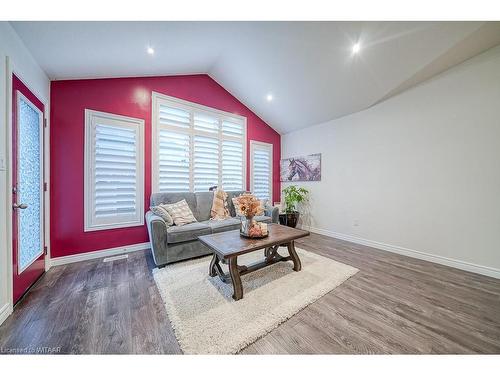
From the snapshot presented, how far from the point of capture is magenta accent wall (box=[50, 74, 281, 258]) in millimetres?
2572

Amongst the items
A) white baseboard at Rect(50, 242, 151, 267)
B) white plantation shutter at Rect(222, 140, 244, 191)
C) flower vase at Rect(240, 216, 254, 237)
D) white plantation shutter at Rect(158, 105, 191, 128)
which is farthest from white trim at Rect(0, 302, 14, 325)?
white plantation shutter at Rect(222, 140, 244, 191)

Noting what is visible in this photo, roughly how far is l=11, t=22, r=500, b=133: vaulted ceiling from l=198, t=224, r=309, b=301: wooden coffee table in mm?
2567

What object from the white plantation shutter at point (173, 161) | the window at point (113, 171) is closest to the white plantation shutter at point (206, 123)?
the white plantation shutter at point (173, 161)

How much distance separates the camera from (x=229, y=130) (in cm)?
426

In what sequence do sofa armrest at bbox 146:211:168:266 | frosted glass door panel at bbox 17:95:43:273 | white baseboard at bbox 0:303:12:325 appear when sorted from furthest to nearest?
1. sofa armrest at bbox 146:211:168:266
2. frosted glass door panel at bbox 17:95:43:273
3. white baseboard at bbox 0:303:12:325

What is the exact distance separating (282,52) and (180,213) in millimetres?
3026

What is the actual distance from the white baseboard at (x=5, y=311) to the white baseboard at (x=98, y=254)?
1.14 meters

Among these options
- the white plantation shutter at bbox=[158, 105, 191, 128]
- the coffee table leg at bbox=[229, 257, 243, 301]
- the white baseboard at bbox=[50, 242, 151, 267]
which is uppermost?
the white plantation shutter at bbox=[158, 105, 191, 128]

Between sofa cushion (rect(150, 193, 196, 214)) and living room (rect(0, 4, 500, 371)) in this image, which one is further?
sofa cushion (rect(150, 193, 196, 214))

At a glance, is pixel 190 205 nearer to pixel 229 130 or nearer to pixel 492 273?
pixel 229 130

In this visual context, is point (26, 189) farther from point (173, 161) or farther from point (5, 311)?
point (173, 161)

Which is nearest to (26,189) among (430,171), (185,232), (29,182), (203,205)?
(29,182)

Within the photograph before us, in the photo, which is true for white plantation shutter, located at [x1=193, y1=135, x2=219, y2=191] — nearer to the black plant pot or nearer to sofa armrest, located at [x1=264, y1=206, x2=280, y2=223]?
sofa armrest, located at [x1=264, y1=206, x2=280, y2=223]
